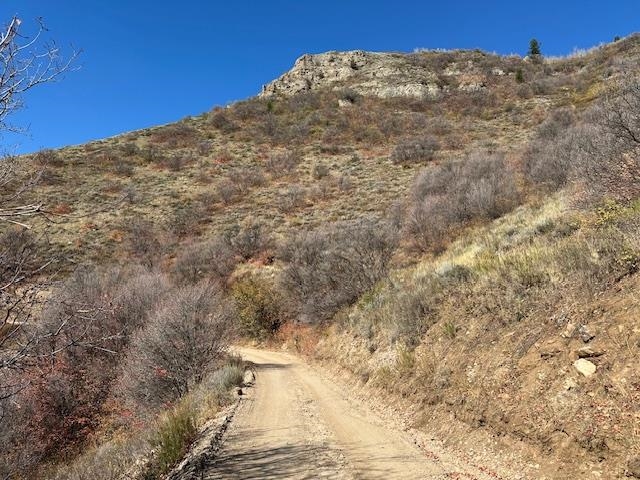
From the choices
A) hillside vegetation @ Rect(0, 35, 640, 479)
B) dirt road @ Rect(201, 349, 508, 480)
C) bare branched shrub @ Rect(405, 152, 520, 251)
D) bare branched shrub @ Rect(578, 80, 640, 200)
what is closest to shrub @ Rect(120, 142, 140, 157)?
hillside vegetation @ Rect(0, 35, 640, 479)

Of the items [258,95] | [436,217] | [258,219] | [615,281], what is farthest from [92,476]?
[258,95]

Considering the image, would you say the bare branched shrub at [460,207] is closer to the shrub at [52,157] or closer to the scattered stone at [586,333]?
the scattered stone at [586,333]

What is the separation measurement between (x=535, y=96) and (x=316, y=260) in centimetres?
4707

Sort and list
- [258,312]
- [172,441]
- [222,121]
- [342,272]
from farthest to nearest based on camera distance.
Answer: [222,121] → [258,312] → [342,272] → [172,441]

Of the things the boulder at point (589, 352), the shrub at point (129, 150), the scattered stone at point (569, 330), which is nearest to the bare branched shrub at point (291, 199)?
the shrub at point (129, 150)

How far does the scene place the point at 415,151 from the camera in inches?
1916

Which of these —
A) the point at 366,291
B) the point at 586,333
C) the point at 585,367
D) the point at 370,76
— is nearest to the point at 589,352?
the point at 585,367

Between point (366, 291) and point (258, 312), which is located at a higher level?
point (366, 291)

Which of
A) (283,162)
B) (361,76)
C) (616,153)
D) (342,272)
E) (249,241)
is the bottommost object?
(342,272)

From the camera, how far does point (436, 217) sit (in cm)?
2162

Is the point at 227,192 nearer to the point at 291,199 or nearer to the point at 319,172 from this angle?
the point at 291,199

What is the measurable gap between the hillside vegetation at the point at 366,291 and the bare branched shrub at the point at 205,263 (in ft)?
0.51

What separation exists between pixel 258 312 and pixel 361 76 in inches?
2302

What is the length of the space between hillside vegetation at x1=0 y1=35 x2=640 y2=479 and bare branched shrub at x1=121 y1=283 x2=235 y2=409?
66 mm
